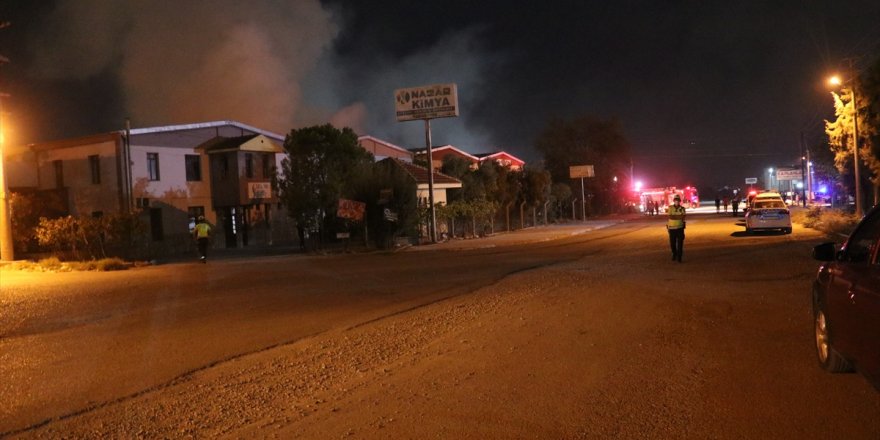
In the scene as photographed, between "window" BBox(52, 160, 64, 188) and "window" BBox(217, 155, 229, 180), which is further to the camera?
"window" BBox(52, 160, 64, 188)

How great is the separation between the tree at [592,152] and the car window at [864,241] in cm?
6472

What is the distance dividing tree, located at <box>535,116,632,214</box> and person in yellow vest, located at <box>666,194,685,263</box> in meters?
52.6

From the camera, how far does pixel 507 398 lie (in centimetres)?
666

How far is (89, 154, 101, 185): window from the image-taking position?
3644cm

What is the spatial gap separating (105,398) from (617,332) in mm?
5903

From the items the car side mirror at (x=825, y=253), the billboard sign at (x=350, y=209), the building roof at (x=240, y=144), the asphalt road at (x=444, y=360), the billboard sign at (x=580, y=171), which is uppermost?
the building roof at (x=240, y=144)

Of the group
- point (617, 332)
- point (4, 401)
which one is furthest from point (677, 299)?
point (4, 401)

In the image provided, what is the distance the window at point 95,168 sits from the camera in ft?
120

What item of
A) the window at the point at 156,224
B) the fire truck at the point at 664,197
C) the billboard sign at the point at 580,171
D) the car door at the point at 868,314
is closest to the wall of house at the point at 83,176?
the window at the point at 156,224

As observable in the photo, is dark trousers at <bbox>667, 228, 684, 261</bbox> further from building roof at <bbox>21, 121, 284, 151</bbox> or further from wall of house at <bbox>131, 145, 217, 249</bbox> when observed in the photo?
building roof at <bbox>21, 121, 284, 151</bbox>

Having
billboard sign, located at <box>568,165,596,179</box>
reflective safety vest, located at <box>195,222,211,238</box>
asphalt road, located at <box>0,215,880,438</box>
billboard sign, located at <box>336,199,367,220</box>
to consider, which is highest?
billboard sign, located at <box>568,165,596,179</box>

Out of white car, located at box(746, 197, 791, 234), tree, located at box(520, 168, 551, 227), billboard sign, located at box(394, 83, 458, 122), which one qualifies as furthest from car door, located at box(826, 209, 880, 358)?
tree, located at box(520, 168, 551, 227)

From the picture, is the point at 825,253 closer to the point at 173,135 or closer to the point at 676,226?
the point at 676,226

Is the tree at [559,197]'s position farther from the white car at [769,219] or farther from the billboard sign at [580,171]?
the white car at [769,219]
